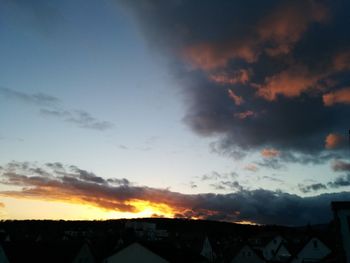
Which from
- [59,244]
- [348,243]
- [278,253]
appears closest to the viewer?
[348,243]

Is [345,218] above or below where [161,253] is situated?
above

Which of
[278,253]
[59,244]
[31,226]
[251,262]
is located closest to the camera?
[59,244]

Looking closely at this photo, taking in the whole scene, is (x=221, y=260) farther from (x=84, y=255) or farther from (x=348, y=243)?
(x=348, y=243)

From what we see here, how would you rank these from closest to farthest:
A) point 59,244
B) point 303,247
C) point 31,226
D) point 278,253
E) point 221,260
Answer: point 303,247, point 59,244, point 278,253, point 221,260, point 31,226

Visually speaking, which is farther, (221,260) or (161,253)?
(221,260)

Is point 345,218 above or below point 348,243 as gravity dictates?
above

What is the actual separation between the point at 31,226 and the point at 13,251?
127549 millimetres

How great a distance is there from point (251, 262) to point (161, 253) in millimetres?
28009

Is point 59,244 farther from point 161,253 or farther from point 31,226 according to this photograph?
point 31,226

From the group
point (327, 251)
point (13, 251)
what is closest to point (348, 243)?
point (327, 251)

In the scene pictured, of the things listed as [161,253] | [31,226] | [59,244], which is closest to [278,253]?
[161,253]

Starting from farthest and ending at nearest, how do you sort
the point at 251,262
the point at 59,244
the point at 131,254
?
the point at 251,262, the point at 59,244, the point at 131,254

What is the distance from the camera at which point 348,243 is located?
103ft

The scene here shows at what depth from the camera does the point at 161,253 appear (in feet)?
181
